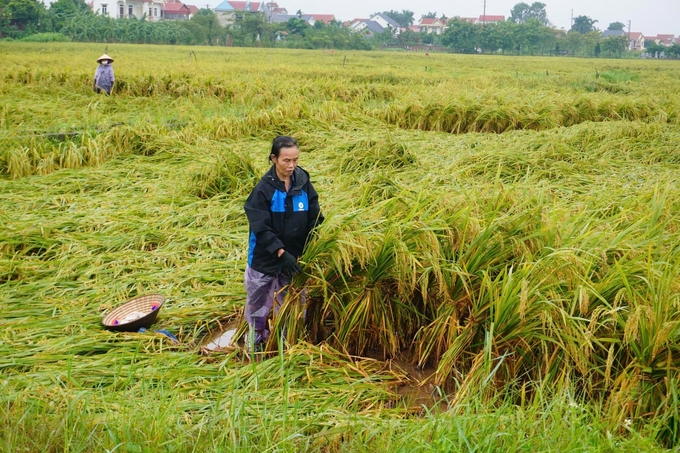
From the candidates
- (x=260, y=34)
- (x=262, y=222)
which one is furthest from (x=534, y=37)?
(x=262, y=222)

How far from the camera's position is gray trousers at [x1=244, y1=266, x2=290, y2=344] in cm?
341

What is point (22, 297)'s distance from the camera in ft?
13.0

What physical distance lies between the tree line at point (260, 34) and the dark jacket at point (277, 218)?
36497mm

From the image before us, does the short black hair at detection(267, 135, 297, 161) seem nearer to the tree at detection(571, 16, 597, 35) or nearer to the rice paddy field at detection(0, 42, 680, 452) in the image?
the rice paddy field at detection(0, 42, 680, 452)

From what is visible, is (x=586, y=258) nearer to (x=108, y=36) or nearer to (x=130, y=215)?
(x=130, y=215)

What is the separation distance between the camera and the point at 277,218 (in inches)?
130

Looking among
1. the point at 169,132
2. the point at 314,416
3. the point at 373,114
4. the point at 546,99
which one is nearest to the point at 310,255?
the point at 314,416

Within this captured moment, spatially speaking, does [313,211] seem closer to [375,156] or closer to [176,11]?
[375,156]

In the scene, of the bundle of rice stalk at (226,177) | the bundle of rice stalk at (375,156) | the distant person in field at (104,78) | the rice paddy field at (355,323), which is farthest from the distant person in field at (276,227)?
the distant person in field at (104,78)

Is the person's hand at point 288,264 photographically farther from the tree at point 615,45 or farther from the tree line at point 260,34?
the tree at point 615,45

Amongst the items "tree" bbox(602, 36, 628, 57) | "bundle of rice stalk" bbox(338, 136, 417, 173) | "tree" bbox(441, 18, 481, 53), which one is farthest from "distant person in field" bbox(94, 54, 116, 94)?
"tree" bbox(602, 36, 628, 57)

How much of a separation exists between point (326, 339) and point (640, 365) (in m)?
1.48

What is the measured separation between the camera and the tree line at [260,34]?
3928cm

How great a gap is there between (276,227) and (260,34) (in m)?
51.9
